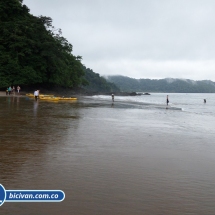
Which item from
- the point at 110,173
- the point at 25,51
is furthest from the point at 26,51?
the point at 110,173

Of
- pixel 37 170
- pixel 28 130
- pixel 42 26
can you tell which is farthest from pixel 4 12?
pixel 37 170

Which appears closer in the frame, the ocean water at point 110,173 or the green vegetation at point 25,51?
the ocean water at point 110,173

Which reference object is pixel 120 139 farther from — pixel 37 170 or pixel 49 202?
pixel 49 202

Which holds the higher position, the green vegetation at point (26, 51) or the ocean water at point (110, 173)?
the green vegetation at point (26, 51)

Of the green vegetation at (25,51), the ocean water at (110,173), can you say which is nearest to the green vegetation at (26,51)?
the green vegetation at (25,51)

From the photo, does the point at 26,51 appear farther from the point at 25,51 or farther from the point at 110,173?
Result: the point at 110,173

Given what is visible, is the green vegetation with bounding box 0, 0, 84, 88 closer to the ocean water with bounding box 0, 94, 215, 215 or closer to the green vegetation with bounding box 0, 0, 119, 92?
the green vegetation with bounding box 0, 0, 119, 92

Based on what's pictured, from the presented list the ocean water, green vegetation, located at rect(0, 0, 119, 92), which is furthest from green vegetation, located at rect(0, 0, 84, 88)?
the ocean water

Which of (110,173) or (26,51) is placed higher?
(26,51)

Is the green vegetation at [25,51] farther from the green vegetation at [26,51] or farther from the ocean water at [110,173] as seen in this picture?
the ocean water at [110,173]

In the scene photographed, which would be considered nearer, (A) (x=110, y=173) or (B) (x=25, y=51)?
(A) (x=110, y=173)

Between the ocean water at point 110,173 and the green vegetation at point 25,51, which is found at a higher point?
the green vegetation at point 25,51

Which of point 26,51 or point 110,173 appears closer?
point 110,173

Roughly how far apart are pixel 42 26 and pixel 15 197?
64.8 meters
